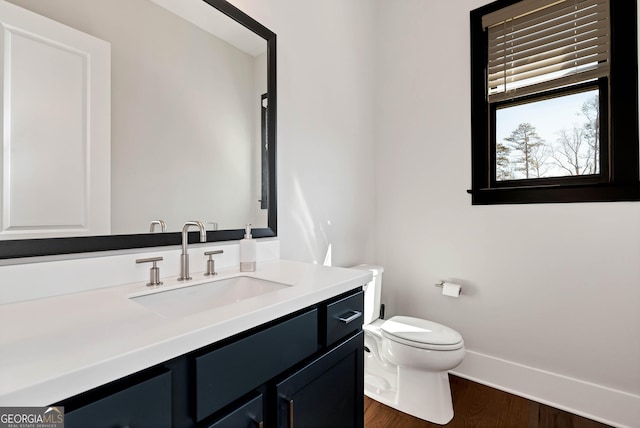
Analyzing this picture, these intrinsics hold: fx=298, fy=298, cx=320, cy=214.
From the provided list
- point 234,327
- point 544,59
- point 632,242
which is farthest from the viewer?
point 544,59

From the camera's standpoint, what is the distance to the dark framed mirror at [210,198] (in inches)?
32.4

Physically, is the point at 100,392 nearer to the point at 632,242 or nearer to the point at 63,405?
the point at 63,405

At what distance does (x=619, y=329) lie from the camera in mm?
1524

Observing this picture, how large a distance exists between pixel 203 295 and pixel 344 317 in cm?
48

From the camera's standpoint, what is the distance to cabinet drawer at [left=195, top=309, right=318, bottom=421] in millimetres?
585

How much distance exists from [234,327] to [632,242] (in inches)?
76.6

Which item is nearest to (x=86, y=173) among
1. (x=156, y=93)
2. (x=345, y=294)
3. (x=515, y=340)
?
(x=156, y=93)

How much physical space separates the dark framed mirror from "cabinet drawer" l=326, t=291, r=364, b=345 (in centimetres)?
56

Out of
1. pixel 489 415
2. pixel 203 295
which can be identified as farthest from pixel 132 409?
pixel 489 415

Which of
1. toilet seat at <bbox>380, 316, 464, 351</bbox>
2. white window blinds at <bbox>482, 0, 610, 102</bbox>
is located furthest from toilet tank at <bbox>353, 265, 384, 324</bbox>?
white window blinds at <bbox>482, 0, 610, 102</bbox>

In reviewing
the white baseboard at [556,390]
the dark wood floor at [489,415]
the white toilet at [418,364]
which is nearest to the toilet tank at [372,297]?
the white toilet at [418,364]

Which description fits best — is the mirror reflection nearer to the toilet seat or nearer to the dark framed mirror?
the dark framed mirror

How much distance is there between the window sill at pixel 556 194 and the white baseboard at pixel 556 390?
3.20ft

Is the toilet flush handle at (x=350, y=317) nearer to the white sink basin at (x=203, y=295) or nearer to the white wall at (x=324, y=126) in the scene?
the white sink basin at (x=203, y=295)
